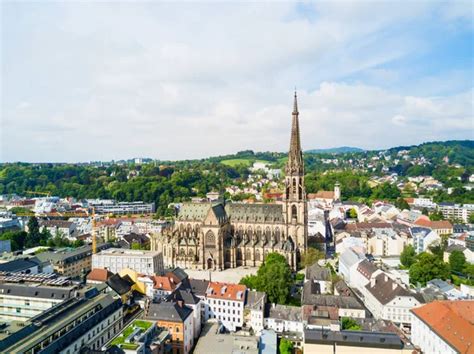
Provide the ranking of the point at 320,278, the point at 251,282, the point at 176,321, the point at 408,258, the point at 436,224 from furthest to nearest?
the point at 436,224 → the point at 408,258 → the point at 320,278 → the point at 251,282 → the point at 176,321

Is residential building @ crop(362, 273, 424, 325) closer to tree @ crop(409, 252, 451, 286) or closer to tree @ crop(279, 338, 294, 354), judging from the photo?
tree @ crop(409, 252, 451, 286)

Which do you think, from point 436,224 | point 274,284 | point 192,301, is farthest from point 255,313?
point 436,224

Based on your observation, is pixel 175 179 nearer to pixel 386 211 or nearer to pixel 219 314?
pixel 386 211

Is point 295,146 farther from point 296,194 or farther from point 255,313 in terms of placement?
point 255,313

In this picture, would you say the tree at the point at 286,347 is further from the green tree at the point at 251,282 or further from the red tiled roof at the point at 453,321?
the red tiled roof at the point at 453,321

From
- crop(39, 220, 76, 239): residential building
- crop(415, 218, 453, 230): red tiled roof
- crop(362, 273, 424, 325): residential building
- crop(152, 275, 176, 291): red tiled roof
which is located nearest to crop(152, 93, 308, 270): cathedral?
crop(152, 275, 176, 291): red tiled roof
